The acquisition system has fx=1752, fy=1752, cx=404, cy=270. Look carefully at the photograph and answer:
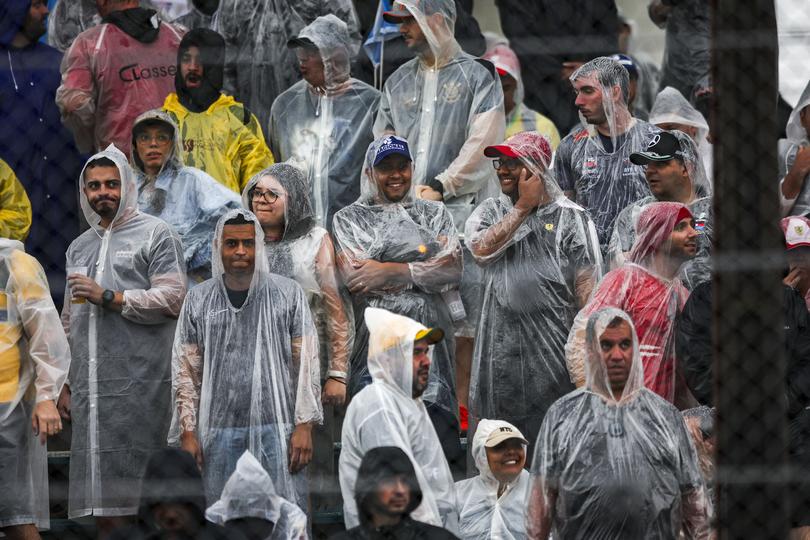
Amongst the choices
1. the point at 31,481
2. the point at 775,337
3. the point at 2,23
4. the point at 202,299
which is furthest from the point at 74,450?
the point at 775,337

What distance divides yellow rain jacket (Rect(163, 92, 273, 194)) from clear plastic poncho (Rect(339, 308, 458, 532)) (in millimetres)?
1409

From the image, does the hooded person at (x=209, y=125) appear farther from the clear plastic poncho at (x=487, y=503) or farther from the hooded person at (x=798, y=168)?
the hooded person at (x=798, y=168)

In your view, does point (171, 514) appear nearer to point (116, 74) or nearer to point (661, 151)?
point (661, 151)

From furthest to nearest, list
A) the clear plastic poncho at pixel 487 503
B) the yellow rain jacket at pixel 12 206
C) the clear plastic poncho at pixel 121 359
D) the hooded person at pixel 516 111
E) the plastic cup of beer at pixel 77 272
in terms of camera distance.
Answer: the hooded person at pixel 516 111
the yellow rain jacket at pixel 12 206
the plastic cup of beer at pixel 77 272
the clear plastic poncho at pixel 121 359
the clear plastic poncho at pixel 487 503

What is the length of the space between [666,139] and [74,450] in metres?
2.50

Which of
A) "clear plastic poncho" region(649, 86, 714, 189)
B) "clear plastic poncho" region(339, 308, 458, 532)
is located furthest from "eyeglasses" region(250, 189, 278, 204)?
"clear plastic poncho" region(649, 86, 714, 189)

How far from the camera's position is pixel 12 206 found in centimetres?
672

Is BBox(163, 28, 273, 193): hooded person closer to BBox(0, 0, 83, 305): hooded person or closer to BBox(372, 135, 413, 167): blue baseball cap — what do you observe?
BBox(0, 0, 83, 305): hooded person

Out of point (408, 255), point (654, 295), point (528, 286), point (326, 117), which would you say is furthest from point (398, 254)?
point (654, 295)

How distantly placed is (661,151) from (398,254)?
1.07 metres

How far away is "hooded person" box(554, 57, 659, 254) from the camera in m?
6.90

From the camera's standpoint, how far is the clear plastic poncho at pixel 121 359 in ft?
20.7

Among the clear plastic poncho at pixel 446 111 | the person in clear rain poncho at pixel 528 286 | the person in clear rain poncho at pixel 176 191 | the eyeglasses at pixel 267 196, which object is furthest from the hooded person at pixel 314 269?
the clear plastic poncho at pixel 446 111

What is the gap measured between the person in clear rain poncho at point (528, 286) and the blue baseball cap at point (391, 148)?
0.40 m
